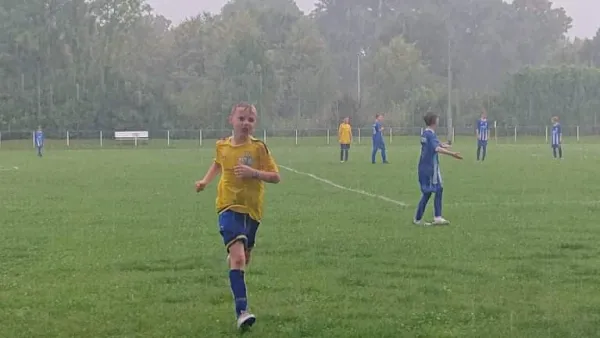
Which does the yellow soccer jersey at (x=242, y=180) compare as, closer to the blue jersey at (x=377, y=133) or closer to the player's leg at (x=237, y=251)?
the player's leg at (x=237, y=251)

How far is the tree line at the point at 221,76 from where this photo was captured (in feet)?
231

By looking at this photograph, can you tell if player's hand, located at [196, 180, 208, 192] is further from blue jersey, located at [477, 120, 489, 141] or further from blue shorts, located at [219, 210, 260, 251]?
blue jersey, located at [477, 120, 489, 141]

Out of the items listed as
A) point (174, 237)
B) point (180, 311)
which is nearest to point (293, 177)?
point (174, 237)

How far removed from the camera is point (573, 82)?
2943 inches

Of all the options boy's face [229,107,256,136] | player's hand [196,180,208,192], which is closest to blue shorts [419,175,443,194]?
player's hand [196,180,208,192]

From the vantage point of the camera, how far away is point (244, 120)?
7.15 meters

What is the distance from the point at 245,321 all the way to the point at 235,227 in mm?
753

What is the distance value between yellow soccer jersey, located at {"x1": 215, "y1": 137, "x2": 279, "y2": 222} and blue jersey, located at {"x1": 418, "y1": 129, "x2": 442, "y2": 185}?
6.49m

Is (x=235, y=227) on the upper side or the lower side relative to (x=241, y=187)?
lower

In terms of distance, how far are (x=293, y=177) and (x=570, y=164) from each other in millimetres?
10696

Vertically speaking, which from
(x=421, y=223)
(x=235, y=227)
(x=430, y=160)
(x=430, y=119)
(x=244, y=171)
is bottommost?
(x=421, y=223)

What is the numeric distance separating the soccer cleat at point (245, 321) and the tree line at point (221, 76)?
58819mm

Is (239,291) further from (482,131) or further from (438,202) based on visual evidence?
(482,131)

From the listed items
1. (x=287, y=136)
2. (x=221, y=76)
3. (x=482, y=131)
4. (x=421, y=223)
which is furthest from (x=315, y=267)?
(x=221, y=76)
